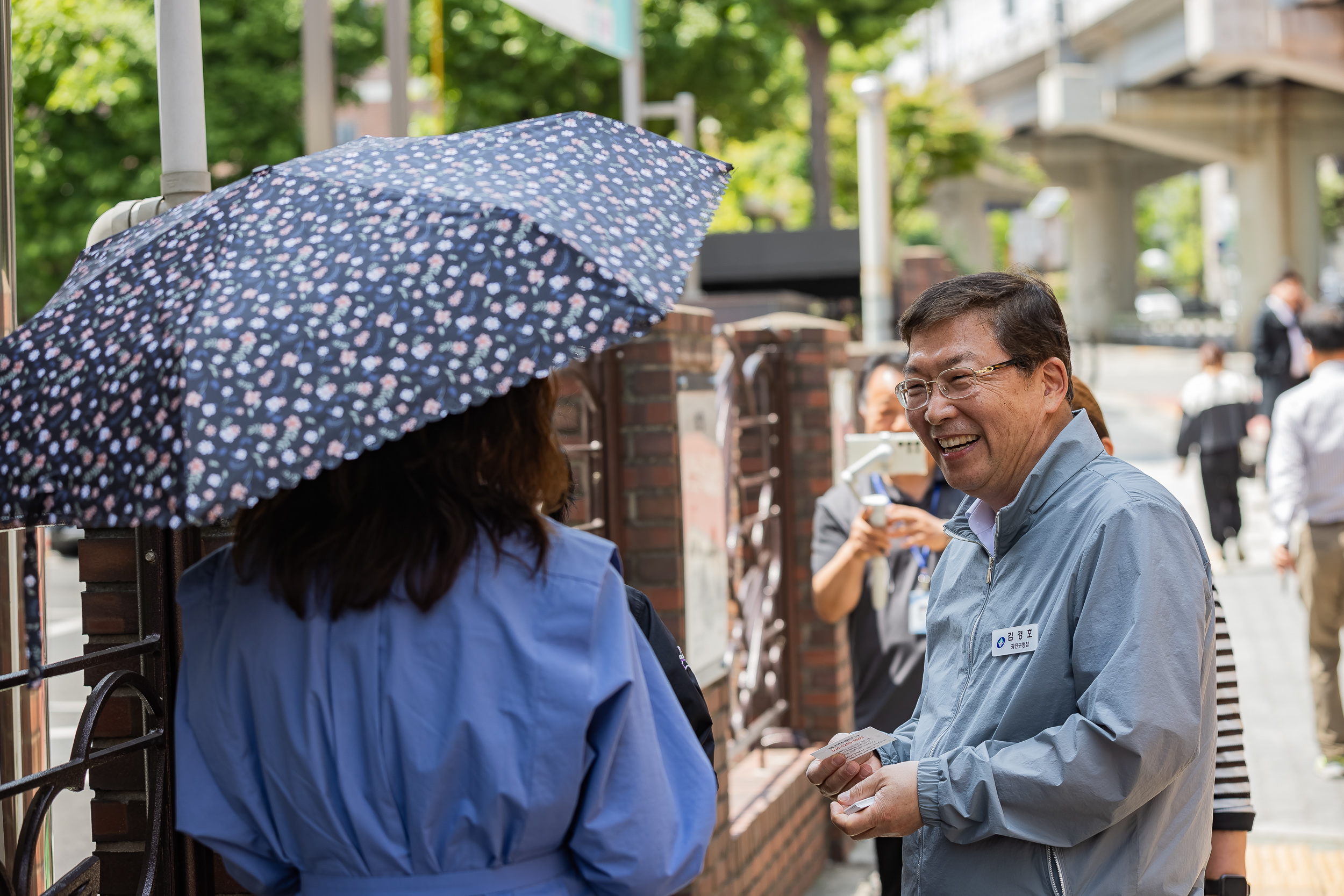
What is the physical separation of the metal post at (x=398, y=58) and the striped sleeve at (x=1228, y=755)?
854 cm

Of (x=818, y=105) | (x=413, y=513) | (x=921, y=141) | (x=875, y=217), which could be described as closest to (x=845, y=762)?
(x=413, y=513)

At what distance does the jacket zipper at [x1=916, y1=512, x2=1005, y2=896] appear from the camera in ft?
7.68

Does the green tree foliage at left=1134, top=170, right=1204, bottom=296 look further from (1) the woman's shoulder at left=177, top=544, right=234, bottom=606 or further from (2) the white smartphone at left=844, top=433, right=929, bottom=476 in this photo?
(1) the woman's shoulder at left=177, top=544, right=234, bottom=606

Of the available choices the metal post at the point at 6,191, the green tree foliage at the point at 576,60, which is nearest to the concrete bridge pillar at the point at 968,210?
the green tree foliage at the point at 576,60

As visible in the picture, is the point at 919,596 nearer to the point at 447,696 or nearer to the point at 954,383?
the point at 954,383

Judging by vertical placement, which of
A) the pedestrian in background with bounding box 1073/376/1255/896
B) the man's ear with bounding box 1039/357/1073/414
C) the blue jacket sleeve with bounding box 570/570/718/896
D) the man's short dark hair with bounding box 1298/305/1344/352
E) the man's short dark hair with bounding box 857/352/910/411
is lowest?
the pedestrian in background with bounding box 1073/376/1255/896

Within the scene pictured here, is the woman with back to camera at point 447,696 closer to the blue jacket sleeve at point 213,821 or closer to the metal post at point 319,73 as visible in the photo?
the blue jacket sleeve at point 213,821

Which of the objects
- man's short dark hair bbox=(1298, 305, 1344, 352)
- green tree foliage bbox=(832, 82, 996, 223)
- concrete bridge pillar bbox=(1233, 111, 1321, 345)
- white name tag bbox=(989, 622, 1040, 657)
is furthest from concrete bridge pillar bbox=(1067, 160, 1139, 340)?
white name tag bbox=(989, 622, 1040, 657)

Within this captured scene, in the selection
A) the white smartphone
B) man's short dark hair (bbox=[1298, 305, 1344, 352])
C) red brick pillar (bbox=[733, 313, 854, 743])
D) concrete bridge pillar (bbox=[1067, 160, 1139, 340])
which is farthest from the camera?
concrete bridge pillar (bbox=[1067, 160, 1139, 340])

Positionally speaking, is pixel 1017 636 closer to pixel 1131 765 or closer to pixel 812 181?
pixel 1131 765

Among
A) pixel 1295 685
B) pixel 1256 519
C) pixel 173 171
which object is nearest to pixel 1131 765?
pixel 173 171

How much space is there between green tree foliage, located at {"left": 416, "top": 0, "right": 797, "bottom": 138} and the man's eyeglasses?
21279mm

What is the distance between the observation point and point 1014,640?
2.24m

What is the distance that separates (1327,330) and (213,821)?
21.4ft
